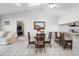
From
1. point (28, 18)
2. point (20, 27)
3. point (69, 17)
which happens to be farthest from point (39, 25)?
point (69, 17)

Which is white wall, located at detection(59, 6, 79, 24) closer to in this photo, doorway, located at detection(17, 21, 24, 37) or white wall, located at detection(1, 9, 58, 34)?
white wall, located at detection(1, 9, 58, 34)

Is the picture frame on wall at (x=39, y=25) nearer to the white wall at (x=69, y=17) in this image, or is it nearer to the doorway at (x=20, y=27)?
the doorway at (x=20, y=27)

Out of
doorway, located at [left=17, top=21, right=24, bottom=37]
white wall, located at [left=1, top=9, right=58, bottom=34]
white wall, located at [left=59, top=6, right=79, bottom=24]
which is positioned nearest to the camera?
white wall, located at [left=59, top=6, right=79, bottom=24]

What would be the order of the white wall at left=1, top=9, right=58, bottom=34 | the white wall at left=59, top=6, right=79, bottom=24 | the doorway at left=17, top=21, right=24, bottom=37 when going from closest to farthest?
the white wall at left=59, top=6, right=79, bottom=24
the doorway at left=17, top=21, right=24, bottom=37
the white wall at left=1, top=9, right=58, bottom=34

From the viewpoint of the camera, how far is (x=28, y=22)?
13.5 ft

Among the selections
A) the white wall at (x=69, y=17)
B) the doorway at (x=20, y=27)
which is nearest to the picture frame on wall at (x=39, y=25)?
the doorway at (x=20, y=27)

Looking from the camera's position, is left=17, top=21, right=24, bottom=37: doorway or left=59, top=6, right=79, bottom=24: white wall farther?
left=17, top=21, right=24, bottom=37: doorway

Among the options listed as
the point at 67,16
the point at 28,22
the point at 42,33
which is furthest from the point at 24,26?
the point at 67,16

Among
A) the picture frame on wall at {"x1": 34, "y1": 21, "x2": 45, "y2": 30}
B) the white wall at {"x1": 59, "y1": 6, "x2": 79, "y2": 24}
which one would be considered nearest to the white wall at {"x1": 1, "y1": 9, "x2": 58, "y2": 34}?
the picture frame on wall at {"x1": 34, "y1": 21, "x2": 45, "y2": 30}

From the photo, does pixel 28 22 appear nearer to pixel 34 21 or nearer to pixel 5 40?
pixel 34 21

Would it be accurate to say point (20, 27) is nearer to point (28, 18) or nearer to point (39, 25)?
point (28, 18)

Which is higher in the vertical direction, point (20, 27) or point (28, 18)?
point (28, 18)

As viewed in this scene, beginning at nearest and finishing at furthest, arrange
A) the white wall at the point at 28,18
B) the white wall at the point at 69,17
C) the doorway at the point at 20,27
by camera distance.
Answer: the white wall at the point at 69,17 < the doorway at the point at 20,27 < the white wall at the point at 28,18

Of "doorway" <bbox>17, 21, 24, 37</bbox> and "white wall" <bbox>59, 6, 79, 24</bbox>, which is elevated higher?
"white wall" <bbox>59, 6, 79, 24</bbox>
